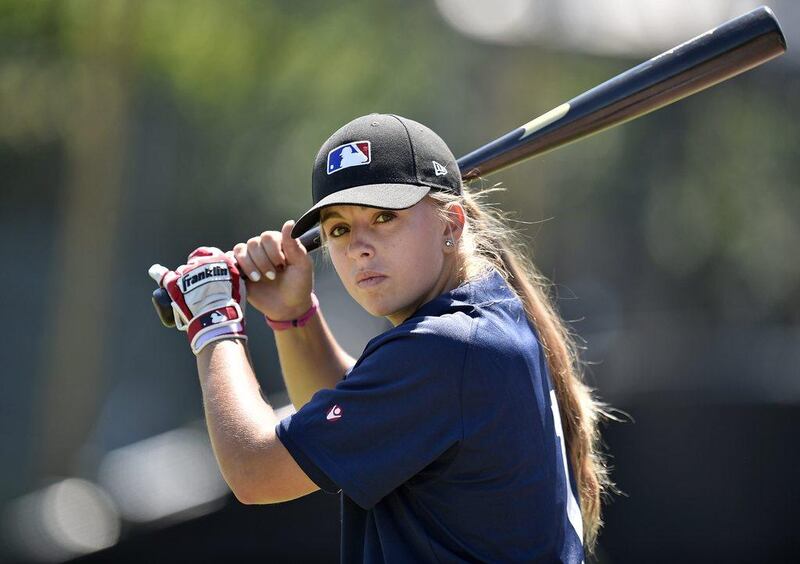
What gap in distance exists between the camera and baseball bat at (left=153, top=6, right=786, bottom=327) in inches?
106

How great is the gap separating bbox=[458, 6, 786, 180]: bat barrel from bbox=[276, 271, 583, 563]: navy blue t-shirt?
32.5 inches

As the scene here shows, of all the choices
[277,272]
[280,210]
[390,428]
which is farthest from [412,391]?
[280,210]

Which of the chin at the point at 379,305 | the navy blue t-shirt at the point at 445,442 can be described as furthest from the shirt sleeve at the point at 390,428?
the chin at the point at 379,305

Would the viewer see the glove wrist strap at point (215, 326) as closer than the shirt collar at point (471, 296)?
No

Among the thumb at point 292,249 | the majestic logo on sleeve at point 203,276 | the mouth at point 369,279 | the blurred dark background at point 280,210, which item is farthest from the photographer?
the blurred dark background at point 280,210

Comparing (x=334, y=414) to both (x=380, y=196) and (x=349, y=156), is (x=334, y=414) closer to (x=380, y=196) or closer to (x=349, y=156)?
(x=380, y=196)

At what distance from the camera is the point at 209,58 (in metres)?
7.55

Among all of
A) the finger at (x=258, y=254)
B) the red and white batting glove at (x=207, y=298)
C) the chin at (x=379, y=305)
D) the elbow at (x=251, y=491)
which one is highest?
the finger at (x=258, y=254)

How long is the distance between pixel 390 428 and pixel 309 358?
0.92 m

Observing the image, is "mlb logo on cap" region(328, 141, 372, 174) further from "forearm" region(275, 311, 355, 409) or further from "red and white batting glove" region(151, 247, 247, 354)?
"forearm" region(275, 311, 355, 409)

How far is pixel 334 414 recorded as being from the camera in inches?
88.1

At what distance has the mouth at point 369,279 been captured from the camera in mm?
2422

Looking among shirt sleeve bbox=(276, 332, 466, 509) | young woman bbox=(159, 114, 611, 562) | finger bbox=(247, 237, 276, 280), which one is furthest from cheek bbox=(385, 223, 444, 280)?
finger bbox=(247, 237, 276, 280)

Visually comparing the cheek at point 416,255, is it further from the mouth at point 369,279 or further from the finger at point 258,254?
the finger at point 258,254
